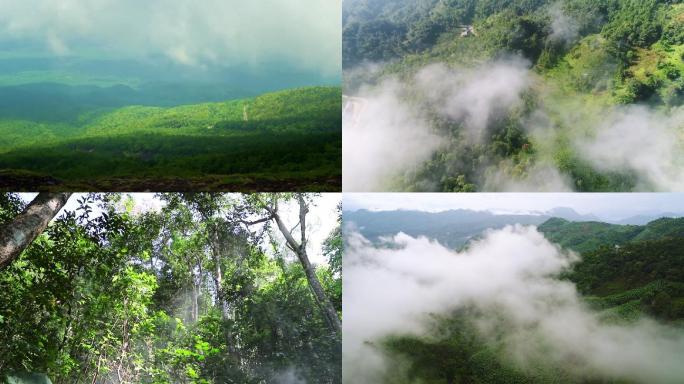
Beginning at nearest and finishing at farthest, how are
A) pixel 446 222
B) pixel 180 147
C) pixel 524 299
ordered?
pixel 524 299
pixel 446 222
pixel 180 147

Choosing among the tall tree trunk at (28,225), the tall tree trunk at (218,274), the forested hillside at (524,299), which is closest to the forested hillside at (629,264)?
the forested hillside at (524,299)

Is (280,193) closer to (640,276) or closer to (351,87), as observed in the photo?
(351,87)

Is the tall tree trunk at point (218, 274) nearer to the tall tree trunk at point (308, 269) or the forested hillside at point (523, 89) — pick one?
the tall tree trunk at point (308, 269)

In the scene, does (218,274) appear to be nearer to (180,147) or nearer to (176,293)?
(176,293)

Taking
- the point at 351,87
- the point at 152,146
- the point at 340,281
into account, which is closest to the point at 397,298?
the point at 340,281

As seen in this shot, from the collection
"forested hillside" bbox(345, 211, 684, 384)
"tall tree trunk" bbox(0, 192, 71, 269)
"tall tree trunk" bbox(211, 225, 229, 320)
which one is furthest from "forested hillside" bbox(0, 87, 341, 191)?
"forested hillside" bbox(345, 211, 684, 384)

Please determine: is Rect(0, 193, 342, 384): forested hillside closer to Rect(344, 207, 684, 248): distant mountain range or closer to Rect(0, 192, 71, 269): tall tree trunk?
Rect(0, 192, 71, 269): tall tree trunk

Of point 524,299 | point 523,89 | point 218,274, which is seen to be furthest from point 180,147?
point 524,299
